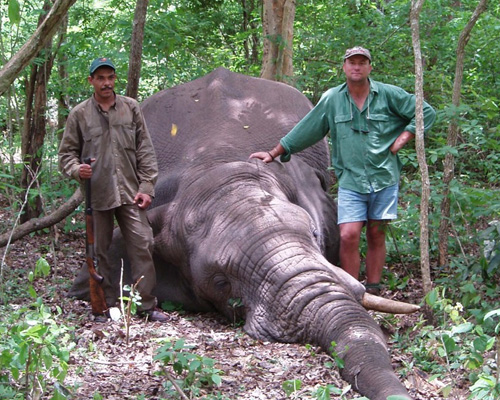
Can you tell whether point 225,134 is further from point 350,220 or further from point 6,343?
point 6,343

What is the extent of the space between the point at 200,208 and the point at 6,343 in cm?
258

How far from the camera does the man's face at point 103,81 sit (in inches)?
263

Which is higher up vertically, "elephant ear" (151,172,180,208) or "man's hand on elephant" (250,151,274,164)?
"man's hand on elephant" (250,151,274,164)

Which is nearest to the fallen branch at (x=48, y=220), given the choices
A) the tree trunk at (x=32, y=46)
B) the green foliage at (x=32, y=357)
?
the green foliage at (x=32, y=357)

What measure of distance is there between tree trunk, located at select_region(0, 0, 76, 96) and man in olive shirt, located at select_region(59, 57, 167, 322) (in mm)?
3134

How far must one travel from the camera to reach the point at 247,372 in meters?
5.08

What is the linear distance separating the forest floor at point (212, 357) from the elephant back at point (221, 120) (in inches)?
61.2

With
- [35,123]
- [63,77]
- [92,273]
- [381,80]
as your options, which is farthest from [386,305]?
[63,77]

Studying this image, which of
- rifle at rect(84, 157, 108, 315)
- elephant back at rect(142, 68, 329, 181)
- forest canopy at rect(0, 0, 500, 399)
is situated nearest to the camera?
forest canopy at rect(0, 0, 500, 399)

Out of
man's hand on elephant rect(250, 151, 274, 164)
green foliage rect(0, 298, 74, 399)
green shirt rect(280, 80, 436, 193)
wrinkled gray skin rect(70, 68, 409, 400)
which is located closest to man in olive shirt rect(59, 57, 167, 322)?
wrinkled gray skin rect(70, 68, 409, 400)

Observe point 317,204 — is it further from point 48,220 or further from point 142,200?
point 48,220

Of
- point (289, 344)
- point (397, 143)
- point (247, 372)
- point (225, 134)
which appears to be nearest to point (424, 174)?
point (397, 143)

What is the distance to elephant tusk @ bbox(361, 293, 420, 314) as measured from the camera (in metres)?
5.70

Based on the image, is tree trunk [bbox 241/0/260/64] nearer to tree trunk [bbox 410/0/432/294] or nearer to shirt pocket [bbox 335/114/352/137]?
shirt pocket [bbox 335/114/352/137]
